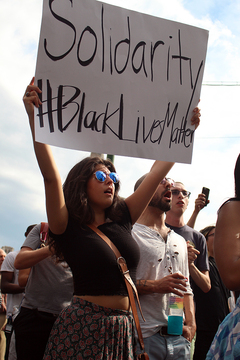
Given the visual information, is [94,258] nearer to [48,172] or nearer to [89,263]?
[89,263]

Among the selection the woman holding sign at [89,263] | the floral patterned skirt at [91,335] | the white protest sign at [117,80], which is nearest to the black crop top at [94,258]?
the woman holding sign at [89,263]

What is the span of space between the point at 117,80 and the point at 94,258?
116cm

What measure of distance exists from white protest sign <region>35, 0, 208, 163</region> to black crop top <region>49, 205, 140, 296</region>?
1.72ft

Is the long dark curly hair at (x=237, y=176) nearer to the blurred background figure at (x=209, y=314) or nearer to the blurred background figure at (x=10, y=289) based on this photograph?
the blurred background figure at (x=209, y=314)

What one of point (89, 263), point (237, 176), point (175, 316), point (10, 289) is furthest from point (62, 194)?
point (10, 289)

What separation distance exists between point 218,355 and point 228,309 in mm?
3175

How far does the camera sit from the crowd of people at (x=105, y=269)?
195 centimetres

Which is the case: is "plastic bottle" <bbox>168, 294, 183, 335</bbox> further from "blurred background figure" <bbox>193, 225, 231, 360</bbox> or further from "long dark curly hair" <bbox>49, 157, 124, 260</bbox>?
"blurred background figure" <bbox>193, 225, 231, 360</bbox>

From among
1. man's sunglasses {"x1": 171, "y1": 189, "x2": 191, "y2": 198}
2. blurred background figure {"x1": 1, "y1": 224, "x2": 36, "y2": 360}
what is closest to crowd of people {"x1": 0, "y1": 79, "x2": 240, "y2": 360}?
man's sunglasses {"x1": 171, "y1": 189, "x2": 191, "y2": 198}

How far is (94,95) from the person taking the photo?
2359 millimetres

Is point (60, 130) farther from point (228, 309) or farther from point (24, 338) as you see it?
point (228, 309)

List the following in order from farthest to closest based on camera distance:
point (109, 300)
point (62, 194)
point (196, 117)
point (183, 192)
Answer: point (183, 192) < point (196, 117) < point (62, 194) < point (109, 300)

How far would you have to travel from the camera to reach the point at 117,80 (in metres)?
2.43

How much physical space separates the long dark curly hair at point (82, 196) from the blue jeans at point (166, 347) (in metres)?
0.96
